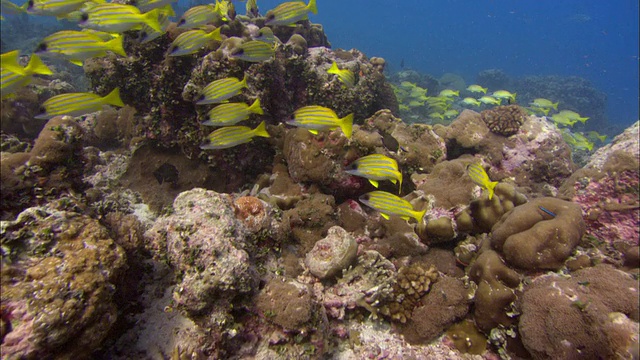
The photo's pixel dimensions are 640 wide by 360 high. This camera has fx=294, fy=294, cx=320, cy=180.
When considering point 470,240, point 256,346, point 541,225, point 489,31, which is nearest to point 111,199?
point 256,346

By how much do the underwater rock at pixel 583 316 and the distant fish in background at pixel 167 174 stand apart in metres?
5.87

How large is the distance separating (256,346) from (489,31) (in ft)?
519

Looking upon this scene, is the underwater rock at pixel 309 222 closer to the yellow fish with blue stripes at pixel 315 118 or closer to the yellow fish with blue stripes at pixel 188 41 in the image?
the yellow fish with blue stripes at pixel 315 118

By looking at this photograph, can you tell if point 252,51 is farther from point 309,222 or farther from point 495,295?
point 495,295

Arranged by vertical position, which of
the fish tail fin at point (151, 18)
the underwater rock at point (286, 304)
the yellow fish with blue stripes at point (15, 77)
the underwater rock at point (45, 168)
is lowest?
the underwater rock at point (286, 304)

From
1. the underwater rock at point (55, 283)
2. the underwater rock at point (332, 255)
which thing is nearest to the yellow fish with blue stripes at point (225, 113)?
the underwater rock at point (55, 283)

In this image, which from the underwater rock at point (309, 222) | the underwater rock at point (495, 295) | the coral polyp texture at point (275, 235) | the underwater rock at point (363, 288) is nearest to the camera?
the coral polyp texture at point (275, 235)

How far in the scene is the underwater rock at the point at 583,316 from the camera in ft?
9.46

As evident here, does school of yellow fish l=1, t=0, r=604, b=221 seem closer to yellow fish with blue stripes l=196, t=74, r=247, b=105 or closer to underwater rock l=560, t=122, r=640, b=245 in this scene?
yellow fish with blue stripes l=196, t=74, r=247, b=105

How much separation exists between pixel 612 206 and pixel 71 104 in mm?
7383

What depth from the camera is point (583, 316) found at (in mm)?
3053

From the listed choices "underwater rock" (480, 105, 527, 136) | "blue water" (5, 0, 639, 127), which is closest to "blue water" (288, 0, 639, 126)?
"blue water" (5, 0, 639, 127)

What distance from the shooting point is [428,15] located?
478ft

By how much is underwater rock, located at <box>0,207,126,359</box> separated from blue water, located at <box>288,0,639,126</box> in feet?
225
